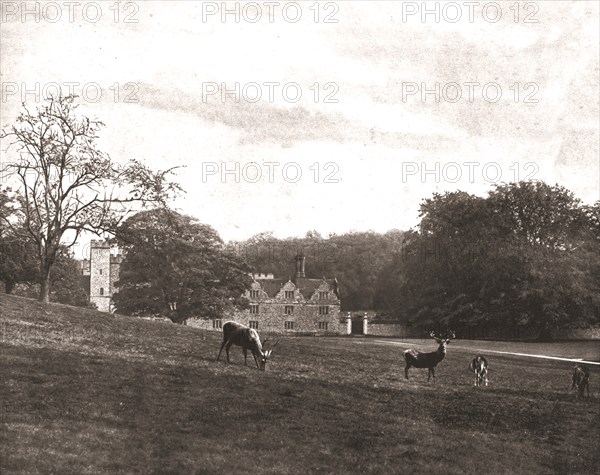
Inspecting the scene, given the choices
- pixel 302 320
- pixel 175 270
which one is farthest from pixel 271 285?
pixel 175 270

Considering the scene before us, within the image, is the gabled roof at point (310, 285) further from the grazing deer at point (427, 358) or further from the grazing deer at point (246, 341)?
the grazing deer at point (246, 341)

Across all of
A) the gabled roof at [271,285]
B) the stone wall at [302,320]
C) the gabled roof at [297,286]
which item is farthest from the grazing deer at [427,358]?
the gabled roof at [271,285]

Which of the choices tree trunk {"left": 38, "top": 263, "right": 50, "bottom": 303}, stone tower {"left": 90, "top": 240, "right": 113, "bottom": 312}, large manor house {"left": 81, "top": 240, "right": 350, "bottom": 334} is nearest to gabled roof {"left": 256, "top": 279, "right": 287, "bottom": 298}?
large manor house {"left": 81, "top": 240, "right": 350, "bottom": 334}

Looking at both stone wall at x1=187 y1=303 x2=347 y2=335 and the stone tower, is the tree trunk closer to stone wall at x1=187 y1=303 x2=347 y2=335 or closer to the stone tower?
the stone tower

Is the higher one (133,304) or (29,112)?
(29,112)

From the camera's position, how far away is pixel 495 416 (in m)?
15.6

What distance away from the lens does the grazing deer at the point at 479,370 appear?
17312 millimetres

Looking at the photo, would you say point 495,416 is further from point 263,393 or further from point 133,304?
point 133,304

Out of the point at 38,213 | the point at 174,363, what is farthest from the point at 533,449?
the point at 38,213

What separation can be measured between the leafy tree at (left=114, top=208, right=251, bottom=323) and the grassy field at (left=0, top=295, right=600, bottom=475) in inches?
123

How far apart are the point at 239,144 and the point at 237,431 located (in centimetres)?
Answer: 872

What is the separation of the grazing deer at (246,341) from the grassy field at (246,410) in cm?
32

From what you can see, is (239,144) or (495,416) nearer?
(495,416)

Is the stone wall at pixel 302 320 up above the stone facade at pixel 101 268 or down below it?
below
